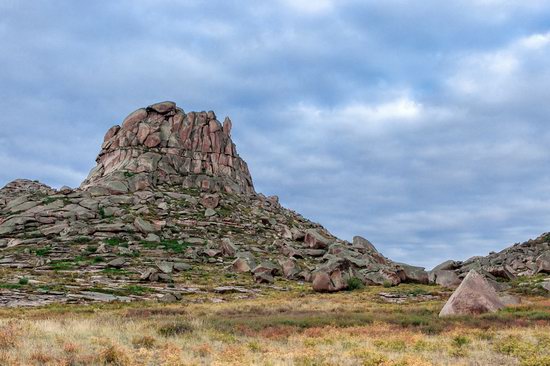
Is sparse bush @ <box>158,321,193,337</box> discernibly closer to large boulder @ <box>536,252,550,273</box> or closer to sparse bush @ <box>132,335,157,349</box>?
sparse bush @ <box>132,335,157,349</box>

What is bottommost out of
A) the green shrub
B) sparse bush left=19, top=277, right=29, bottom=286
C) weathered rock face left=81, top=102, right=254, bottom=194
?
sparse bush left=19, top=277, right=29, bottom=286

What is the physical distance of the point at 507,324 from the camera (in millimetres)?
25516

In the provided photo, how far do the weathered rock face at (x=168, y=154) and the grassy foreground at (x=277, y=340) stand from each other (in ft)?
206

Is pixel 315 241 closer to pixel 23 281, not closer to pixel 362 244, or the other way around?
pixel 362 244

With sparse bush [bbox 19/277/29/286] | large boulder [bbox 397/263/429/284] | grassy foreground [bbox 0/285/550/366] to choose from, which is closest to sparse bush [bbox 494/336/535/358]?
grassy foreground [bbox 0/285/550/366]

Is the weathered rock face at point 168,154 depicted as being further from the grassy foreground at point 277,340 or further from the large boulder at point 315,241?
the grassy foreground at point 277,340

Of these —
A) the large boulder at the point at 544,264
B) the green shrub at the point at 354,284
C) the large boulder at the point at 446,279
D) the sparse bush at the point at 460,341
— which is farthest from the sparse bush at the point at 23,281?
the large boulder at the point at 544,264

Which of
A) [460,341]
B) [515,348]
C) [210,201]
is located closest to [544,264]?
[460,341]

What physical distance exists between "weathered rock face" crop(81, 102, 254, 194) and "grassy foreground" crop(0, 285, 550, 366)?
206 ft

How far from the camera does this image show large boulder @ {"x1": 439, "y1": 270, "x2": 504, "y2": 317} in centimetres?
3114

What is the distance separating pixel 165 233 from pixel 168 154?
30494mm

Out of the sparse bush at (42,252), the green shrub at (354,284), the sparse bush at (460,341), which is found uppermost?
the sparse bush at (42,252)

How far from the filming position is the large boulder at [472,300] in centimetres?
3114

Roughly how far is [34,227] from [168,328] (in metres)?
62.0
